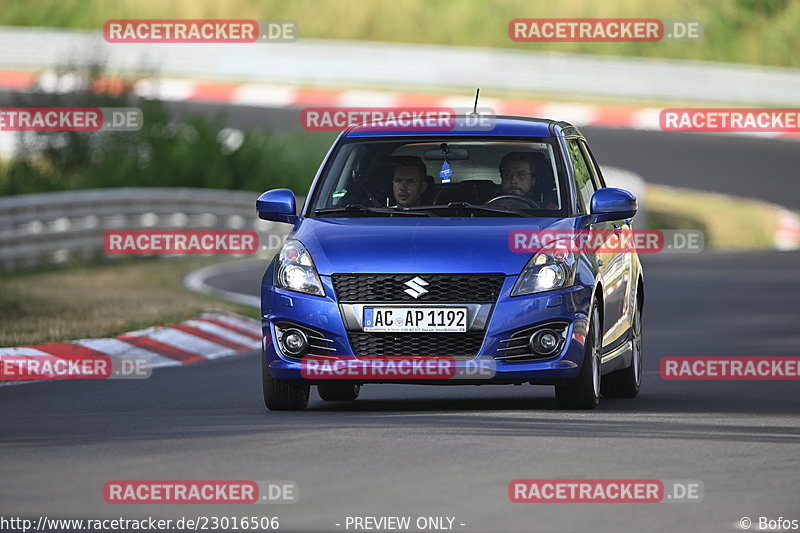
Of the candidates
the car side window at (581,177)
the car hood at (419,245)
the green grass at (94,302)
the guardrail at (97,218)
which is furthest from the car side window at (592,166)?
the guardrail at (97,218)

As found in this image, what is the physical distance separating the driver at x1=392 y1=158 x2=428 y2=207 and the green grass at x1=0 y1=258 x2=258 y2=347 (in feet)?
15.5

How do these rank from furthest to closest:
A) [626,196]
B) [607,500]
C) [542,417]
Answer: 1. [626,196]
2. [542,417]
3. [607,500]

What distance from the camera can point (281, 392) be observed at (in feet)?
37.1

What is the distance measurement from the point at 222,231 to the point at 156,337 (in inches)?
520

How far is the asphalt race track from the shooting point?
7.64 metres

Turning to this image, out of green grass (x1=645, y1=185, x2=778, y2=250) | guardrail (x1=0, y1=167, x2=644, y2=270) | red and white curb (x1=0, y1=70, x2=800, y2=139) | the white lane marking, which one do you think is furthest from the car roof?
red and white curb (x1=0, y1=70, x2=800, y2=139)

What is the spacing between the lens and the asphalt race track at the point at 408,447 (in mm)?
7637

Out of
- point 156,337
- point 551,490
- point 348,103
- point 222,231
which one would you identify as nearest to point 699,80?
point 348,103

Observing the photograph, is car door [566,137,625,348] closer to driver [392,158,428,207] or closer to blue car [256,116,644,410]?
blue car [256,116,644,410]

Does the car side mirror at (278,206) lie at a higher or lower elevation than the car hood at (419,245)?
higher

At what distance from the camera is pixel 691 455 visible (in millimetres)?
9195

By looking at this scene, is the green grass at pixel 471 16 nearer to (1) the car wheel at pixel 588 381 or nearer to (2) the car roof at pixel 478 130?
(2) the car roof at pixel 478 130

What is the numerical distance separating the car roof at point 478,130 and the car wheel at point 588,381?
1.38m

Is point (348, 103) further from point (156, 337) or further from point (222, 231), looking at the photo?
point (156, 337)
